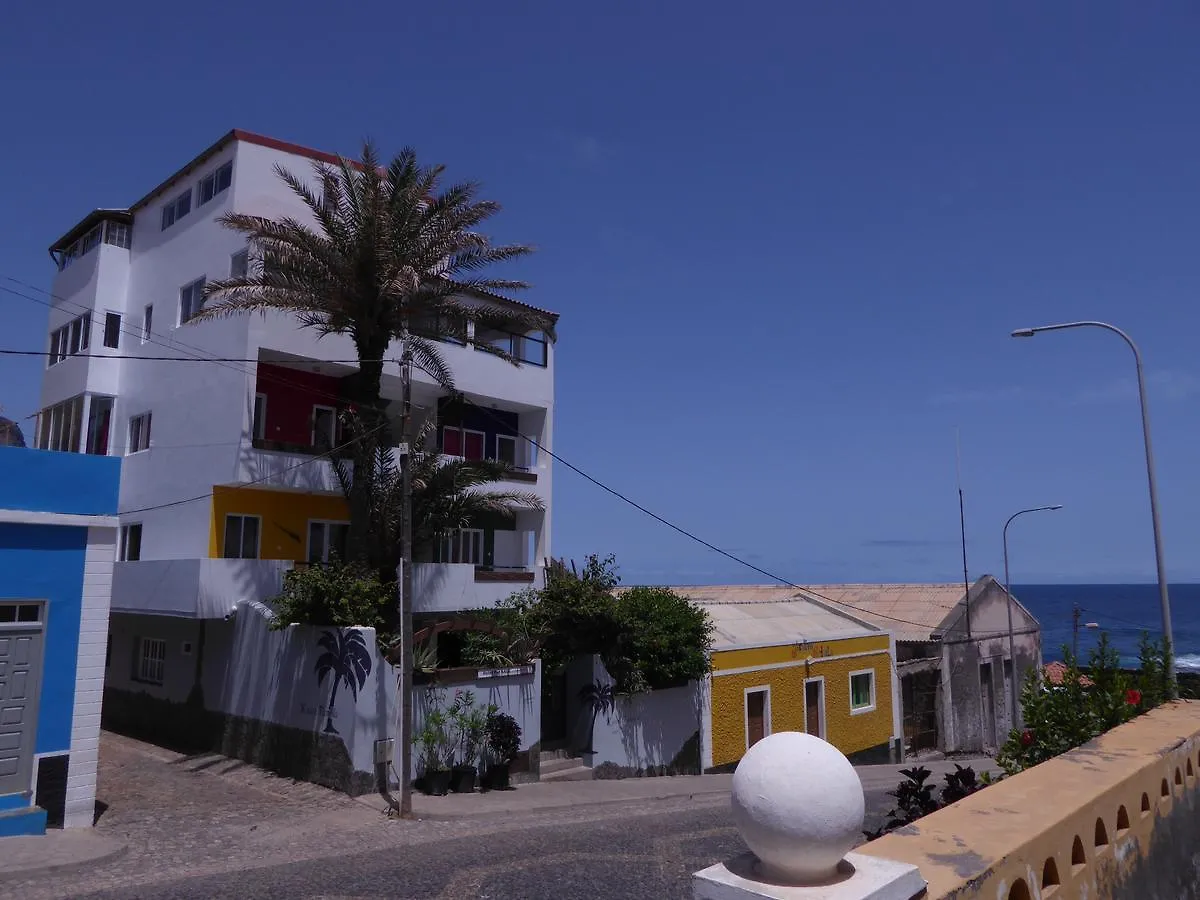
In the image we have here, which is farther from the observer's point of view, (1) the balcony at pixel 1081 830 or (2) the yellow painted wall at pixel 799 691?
(2) the yellow painted wall at pixel 799 691

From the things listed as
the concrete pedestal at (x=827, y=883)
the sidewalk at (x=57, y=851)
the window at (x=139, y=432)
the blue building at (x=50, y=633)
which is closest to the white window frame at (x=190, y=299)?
the window at (x=139, y=432)

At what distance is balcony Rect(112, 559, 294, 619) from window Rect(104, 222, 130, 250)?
10.4 meters

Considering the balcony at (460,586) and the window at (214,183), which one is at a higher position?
the window at (214,183)

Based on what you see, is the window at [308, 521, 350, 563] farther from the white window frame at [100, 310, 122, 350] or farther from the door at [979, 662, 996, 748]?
the door at [979, 662, 996, 748]

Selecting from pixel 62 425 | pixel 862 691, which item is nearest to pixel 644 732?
pixel 862 691

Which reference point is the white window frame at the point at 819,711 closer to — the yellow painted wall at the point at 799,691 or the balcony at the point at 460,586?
the yellow painted wall at the point at 799,691

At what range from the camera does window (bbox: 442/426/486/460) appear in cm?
2595

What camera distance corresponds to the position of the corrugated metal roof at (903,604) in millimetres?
33688

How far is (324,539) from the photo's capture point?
2297cm

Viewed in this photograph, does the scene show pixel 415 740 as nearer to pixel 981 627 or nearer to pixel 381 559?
pixel 381 559

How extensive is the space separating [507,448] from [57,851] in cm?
1712

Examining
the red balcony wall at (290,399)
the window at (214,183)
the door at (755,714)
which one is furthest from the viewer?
the door at (755,714)

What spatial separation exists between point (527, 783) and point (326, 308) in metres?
10.6

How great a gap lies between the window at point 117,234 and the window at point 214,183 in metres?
4.41
